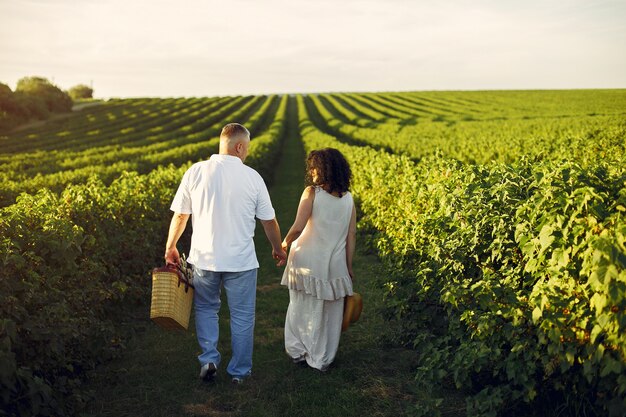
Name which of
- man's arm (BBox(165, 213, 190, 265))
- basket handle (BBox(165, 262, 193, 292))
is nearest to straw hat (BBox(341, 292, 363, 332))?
basket handle (BBox(165, 262, 193, 292))

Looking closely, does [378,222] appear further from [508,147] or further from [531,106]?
[531,106]

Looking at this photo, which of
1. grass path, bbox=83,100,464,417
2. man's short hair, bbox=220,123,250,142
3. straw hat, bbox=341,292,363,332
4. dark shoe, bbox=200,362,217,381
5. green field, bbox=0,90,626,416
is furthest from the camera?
straw hat, bbox=341,292,363,332

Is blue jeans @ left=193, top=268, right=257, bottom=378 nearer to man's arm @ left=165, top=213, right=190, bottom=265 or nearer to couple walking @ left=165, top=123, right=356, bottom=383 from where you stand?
couple walking @ left=165, top=123, right=356, bottom=383

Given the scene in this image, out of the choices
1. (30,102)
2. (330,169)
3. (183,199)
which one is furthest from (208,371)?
(30,102)

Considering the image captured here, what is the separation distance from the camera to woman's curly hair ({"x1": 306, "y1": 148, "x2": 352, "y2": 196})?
5328 mm

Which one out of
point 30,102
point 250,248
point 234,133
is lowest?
point 250,248

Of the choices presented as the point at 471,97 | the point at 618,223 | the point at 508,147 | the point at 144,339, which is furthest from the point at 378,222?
the point at 471,97

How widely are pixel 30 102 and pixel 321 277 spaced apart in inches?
2572

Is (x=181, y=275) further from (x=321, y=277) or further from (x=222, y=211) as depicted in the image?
(x=321, y=277)

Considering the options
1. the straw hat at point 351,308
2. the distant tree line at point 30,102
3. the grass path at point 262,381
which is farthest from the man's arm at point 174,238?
the distant tree line at point 30,102

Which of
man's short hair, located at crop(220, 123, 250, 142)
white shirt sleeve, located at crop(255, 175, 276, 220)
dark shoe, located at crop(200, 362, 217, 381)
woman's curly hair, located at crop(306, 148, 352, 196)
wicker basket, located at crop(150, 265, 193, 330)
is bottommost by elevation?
dark shoe, located at crop(200, 362, 217, 381)

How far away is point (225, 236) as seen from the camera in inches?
196

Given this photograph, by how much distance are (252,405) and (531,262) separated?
267cm

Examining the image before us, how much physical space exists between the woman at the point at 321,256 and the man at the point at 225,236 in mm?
364
